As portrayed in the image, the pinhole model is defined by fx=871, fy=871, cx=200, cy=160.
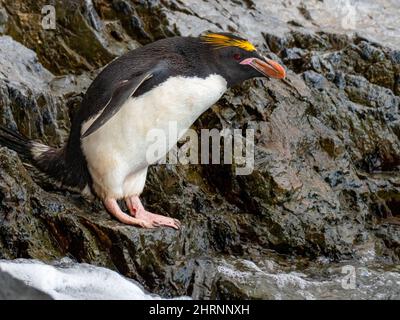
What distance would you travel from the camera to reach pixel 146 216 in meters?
5.84

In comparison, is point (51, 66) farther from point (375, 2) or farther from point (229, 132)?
point (375, 2)

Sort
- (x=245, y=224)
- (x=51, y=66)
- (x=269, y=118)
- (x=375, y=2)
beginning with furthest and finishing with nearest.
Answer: (x=375, y=2)
(x=51, y=66)
(x=269, y=118)
(x=245, y=224)

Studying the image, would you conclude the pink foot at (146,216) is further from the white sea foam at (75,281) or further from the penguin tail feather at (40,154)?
the white sea foam at (75,281)

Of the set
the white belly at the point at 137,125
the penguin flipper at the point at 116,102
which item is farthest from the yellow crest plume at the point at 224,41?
the penguin flipper at the point at 116,102

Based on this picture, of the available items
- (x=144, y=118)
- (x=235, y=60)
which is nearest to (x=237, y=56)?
(x=235, y=60)

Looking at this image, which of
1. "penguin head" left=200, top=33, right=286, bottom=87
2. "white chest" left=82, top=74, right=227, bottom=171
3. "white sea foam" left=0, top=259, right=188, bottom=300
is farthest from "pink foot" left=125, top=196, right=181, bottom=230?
"penguin head" left=200, top=33, right=286, bottom=87

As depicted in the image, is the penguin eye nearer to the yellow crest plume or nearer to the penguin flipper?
the yellow crest plume

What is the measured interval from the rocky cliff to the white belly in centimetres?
30

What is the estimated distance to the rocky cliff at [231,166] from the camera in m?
5.46

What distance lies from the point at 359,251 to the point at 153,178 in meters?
1.56

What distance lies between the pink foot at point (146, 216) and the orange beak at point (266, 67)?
1.16 m

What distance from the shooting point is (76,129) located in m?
5.78
